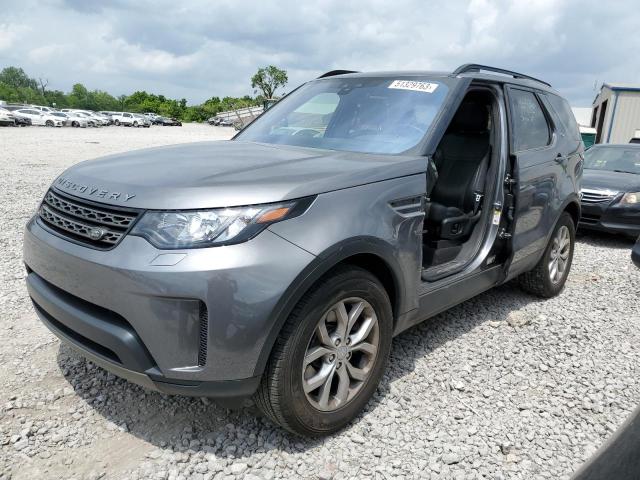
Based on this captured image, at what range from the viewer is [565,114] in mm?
4832

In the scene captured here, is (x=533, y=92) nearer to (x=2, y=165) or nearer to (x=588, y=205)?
(x=588, y=205)

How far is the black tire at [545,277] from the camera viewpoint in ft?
14.7

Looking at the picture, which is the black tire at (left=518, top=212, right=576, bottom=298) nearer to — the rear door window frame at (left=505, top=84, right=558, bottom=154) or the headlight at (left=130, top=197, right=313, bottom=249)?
the rear door window frame at (left=505, top=84, right=558, bottom=154)

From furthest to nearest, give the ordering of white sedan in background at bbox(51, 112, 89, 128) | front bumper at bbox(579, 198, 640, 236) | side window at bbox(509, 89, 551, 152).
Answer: white sedan in background at bbox(51, 112, 89, 128) < front bumper at bbox(579, 198, 640, 236) < side window at bbox(509, 89, 551, 152)

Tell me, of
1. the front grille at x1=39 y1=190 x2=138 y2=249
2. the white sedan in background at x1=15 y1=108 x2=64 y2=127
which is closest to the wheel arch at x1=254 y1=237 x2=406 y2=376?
the front grille at x1=39 y1=190 x2=138 y2=249

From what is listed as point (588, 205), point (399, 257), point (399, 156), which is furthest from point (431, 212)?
point (588, 205)

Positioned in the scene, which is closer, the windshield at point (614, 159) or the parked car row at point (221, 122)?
the windshield at point (614, 159)

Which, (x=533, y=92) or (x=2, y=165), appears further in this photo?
(x=2, y=165)

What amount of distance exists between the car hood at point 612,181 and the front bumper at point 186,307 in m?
6.62

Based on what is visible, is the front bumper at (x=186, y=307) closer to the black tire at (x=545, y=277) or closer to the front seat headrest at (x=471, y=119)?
the front seat headrest at (x=471, y=119)

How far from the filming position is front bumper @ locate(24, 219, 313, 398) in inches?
80.4

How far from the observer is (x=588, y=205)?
729cm

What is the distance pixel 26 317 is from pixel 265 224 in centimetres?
263

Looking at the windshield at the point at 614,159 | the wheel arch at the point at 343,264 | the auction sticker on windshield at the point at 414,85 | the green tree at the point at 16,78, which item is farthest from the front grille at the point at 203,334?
the green tree at the point at 16,78
